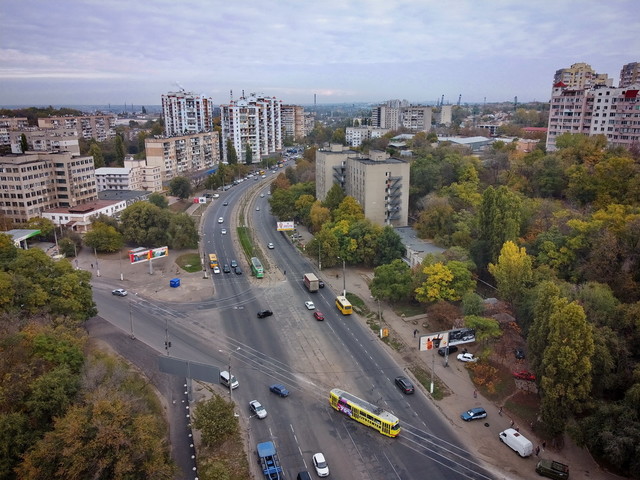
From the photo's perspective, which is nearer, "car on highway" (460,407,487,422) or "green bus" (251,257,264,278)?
"car on highway" (460,407,487,422)

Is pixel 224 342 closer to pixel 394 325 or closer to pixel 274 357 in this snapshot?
pixel 274 357

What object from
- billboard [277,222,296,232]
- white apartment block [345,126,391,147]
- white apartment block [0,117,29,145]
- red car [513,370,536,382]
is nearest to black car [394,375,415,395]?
red car [513,370,536,382]

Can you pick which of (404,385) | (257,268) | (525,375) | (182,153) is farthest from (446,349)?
(182,153)

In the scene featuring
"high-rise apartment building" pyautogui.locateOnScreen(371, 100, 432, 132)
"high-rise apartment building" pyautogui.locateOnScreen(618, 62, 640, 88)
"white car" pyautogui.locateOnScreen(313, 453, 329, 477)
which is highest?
"high-rise apartment building" pyautogui.locateOnScreen(618, 62, 640, 88)

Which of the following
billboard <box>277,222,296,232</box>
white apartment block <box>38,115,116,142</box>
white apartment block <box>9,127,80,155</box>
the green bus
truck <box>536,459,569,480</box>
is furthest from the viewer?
white apartment block <box>38,115,116,142</box>

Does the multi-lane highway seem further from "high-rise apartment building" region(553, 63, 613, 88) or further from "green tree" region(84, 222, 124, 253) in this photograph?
"high-rise apartment building" region(553, 63, 613, 88)

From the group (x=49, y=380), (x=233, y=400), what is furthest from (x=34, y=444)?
(x=233, y=400)

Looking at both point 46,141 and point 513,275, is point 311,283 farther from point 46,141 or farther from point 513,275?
point 46,141
